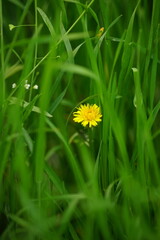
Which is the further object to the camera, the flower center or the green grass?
the flower center

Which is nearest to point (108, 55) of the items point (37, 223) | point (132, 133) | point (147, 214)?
point (132, 133)

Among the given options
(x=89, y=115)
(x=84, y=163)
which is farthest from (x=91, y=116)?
(x=84, y=163)

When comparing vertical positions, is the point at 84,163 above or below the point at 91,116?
below

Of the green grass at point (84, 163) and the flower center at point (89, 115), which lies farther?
the flower center at point (89, 115)

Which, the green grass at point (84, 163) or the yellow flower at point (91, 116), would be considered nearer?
the green grass at point (84, 163)

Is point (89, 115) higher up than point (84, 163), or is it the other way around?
point (89, 115)

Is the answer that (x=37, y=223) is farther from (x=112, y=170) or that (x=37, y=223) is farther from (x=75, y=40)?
(x=75, y=40)

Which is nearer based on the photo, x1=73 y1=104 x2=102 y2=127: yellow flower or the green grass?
the green grass

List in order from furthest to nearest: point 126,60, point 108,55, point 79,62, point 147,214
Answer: point 79,62 < point 108,55 < point 126,60 < point 147,214

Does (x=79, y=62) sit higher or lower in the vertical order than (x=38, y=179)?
higher

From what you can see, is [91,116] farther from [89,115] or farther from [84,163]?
[84,163]

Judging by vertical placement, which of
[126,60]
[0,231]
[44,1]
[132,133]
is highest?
[44,1]
